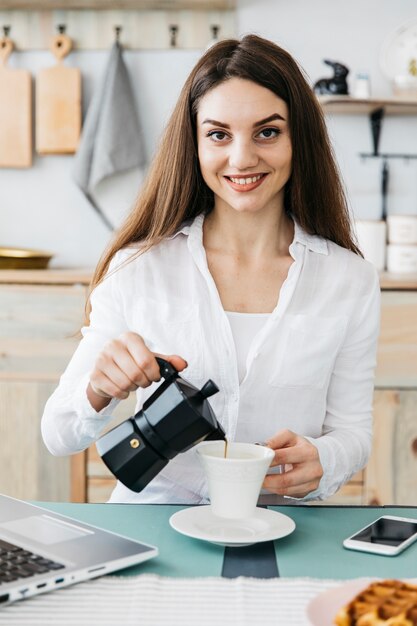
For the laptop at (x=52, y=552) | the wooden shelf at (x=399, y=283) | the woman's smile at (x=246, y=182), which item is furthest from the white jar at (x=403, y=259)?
the laptop at (x=52, y=552)

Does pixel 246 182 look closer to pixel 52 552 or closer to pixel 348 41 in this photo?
pixel 52 552

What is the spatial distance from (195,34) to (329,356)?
1.88 m

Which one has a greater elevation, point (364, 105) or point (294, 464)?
point (364, 105)

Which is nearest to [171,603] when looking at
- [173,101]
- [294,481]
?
[294,481]

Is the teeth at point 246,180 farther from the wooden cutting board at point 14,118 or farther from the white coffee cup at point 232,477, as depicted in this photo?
the wooden cutting board at point 14,118

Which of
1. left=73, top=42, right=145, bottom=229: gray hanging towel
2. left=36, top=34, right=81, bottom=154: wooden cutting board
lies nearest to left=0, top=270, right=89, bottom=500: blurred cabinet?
left=73, top=42, right=145, bottom=229: gray hanging towel

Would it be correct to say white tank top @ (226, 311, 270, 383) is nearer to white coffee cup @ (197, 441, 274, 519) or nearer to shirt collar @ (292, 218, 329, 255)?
shirt collar @ (292, 218, 329, 255)

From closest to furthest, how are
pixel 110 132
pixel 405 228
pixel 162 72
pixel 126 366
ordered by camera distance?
pixel 126 366
pixel 405 228
pixel 110 132
pixel 162 72

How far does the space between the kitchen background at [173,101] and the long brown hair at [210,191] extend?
149cm

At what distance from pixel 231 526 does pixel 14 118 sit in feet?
7.78

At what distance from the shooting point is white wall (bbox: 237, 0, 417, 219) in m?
3.09

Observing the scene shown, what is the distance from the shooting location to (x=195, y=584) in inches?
37.6

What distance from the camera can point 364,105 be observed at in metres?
2.96

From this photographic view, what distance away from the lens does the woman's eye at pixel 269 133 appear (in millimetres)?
1534
